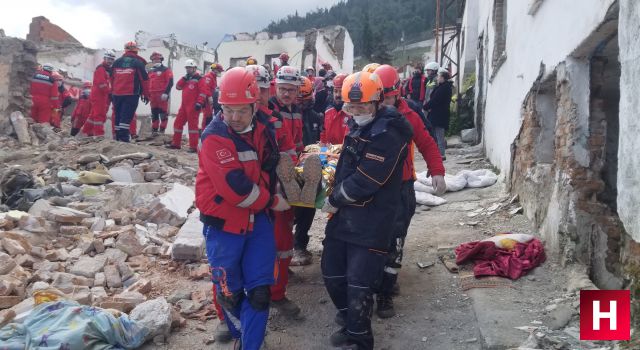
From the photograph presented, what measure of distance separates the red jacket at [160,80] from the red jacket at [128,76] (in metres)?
1.22

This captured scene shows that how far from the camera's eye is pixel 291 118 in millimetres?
4531

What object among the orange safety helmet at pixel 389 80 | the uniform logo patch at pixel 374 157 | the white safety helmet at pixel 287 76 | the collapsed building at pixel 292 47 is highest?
the collapsed building at pixel 292 47

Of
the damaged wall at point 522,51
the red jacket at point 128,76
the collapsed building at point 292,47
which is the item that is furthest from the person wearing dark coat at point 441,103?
the collapsed building at point 292,47

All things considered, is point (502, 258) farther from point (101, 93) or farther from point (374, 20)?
point (374, 20)

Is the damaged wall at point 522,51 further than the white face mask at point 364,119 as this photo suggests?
Yes

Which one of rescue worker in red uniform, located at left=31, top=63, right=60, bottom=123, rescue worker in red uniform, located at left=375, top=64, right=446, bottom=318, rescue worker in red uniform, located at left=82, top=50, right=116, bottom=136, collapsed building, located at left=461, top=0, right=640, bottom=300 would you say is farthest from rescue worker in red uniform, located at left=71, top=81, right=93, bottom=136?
rescue worker in red uniform, located at left=375, top=64, right=446, bottom=318

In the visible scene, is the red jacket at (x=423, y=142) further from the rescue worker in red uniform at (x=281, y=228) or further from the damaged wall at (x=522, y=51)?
the damaged wall at (x=522, y=51)

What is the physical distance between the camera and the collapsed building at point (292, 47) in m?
26.9

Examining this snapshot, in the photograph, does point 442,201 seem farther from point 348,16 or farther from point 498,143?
point 348,16

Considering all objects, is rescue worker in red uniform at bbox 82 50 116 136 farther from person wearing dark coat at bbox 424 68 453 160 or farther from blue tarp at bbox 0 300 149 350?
→ blue tarp at bbox 0 300 149 350

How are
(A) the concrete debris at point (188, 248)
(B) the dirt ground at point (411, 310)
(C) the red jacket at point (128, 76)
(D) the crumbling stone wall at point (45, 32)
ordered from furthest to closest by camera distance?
(D) the crumbling stone wall at point (45, 32)
(C) the red jacket at point (128, 76)
(A) the concrete debris at point (188, 248)
(B) the dirt ground at point (411, 310)

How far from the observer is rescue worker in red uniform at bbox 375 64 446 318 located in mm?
3834

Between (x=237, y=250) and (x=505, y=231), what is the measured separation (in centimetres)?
330

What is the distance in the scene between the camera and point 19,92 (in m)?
11.9
